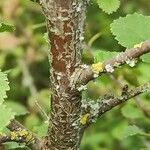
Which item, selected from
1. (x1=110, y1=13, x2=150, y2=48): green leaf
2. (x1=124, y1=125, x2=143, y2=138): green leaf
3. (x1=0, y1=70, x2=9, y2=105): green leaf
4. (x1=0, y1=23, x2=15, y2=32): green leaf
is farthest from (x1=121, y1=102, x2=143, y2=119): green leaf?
(x1=0, y1=70, x2=9, y2=105): green leaf

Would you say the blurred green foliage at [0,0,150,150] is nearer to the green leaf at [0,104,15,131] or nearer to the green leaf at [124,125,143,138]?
the green leaf at [124,125,143,138]

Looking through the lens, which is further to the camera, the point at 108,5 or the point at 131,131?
the point at 131,131

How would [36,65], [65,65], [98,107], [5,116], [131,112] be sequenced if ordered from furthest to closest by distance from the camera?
[36,65] → [131,112] → [98,107] → [65,65] → [5,116]

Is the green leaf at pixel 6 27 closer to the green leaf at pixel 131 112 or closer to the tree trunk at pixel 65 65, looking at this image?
the tree trunk at pixel 65 65

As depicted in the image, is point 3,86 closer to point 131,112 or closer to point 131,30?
point 131,30

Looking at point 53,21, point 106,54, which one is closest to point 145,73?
point 106,54

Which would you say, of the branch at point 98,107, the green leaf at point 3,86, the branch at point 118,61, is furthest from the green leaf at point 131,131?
the green leaf at point 3,86

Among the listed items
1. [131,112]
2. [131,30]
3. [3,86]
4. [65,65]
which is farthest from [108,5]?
[131,112]
